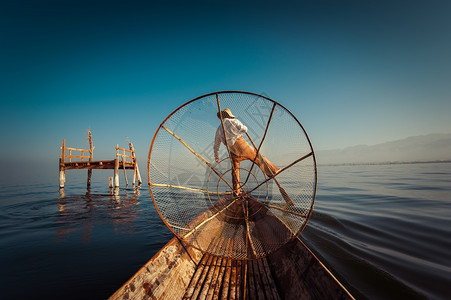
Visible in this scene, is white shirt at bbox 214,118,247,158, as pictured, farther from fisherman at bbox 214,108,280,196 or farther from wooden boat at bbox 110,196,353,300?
wooden boat at bbox 110,196,353,300

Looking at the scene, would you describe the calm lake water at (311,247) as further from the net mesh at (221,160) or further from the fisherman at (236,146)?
the fisherman at (236,146)

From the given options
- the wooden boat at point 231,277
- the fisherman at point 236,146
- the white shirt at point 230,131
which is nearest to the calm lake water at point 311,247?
the wooden boat at point 231,277

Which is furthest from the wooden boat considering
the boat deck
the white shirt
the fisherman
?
the white shirt

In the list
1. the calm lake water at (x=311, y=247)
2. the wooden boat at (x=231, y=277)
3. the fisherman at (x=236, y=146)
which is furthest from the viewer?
the fisherman at (x=236, y=146)

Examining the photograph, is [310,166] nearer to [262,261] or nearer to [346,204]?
[262,261]

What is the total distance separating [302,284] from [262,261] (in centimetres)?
84

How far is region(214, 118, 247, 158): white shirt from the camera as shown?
3455 mm

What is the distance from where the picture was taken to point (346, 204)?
247 inches

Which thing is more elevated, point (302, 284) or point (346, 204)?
point (302, 284)

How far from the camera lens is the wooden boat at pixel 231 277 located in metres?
1.43

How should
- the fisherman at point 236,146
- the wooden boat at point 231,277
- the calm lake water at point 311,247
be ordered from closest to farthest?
the wooden boat at point 231,277 → the calm lake water at point 311,247 → the fisherman at point 236,146

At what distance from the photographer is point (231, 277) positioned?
205cm

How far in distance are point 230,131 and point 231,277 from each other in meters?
2.46

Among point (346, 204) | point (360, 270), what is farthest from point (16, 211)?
point (346, 204)
